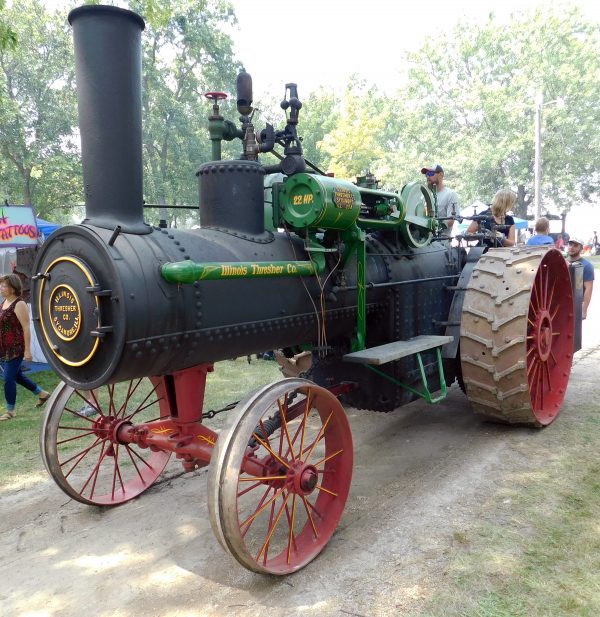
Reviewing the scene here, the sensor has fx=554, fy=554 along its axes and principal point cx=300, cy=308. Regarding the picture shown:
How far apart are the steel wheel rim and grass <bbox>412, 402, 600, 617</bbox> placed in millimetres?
705

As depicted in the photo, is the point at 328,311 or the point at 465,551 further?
the point at 328,311

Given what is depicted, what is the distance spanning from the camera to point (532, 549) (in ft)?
8.91

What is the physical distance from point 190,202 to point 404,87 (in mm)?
14225

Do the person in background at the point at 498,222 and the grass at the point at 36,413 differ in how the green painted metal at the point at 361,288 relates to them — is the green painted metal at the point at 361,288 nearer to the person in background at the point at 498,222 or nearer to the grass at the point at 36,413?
the grass at the point at 36,413

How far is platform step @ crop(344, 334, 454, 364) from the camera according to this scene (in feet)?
10.5

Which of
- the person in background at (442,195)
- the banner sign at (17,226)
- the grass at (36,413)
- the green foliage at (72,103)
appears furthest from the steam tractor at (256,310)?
the green foliage at (72,103)

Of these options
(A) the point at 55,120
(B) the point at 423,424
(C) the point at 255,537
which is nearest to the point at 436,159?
(A) the point at 55,120

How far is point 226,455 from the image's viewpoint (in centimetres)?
229

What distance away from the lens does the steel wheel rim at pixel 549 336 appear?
4.33m

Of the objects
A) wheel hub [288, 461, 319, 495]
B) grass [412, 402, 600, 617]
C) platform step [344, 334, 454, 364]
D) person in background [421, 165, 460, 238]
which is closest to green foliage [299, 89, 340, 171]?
person in background [421, 165, 460, 238]

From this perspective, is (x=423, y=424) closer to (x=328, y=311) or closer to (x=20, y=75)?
(x=328, y=311)

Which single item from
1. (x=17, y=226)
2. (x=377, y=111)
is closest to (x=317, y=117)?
(x=377, y=111)

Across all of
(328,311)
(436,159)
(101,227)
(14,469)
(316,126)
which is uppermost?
(316,126)

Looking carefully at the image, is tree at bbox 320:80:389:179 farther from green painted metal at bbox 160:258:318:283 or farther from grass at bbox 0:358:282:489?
green painted metal at bbox 160:258:318:283
